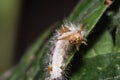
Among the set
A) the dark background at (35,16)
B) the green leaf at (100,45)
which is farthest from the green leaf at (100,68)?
the dark background at (35,16)

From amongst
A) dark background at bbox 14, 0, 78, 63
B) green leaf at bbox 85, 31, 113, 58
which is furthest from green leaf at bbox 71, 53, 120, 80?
dark background at bbox 14, 0, 78, 63

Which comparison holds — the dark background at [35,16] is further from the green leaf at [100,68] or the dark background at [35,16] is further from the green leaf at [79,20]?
the green leaf at [100,68]

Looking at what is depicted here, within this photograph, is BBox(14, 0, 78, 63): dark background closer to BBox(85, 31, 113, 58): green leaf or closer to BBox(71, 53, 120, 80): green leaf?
BBox(85, 31, 113, 58): green leaf

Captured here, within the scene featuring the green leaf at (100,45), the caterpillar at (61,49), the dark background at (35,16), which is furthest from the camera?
the dark background at (35,16)

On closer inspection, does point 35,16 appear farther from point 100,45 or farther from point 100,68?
point 100,68

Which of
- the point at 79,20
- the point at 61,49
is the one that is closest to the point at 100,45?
the point at 79,20

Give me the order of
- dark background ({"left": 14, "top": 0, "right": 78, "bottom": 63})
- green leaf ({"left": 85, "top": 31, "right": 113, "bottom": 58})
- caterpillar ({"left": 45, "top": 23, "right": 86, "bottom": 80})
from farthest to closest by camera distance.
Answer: dark background ({"left": 14, "top": 0, "right": 78, "bottom": 63}), green leaf ({"left": 85, "top": 31, "right": 113, "bottom": 58}), caterpillar ({"left": 45, "top": 23, "right": 86, "bottom": 80})

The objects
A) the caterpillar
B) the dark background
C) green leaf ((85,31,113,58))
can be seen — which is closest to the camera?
the caterpillar
